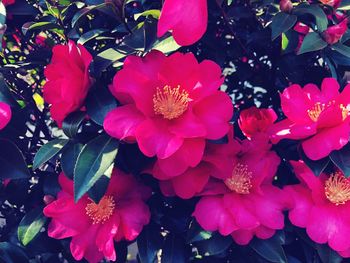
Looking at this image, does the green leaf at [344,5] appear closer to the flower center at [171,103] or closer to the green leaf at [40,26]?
the flower center at [171,103]

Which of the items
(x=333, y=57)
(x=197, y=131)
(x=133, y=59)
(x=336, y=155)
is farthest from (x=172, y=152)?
(x=333, y=57)

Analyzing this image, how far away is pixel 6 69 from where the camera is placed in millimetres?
1008

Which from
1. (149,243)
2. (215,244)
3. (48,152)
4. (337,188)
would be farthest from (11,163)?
(337,188)

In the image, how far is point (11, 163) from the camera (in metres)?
0.98

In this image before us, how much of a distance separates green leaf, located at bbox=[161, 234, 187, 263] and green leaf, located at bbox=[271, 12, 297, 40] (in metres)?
0.46

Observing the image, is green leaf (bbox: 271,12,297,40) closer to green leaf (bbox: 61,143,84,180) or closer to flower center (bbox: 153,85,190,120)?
flower center (bbox: 153,85,190,120)

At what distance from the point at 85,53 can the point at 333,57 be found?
1.69 ft

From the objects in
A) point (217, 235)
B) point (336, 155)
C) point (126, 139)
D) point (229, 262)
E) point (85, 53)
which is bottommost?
point (229, 262)

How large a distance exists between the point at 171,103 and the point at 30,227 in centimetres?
39

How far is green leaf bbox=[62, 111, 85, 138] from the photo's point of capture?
0.91 metres

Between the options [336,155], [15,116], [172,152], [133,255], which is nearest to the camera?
[172,152]

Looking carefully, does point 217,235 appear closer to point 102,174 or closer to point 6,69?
point 102,174

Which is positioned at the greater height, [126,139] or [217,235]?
[126,139]

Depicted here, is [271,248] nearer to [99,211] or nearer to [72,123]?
[99,211]
